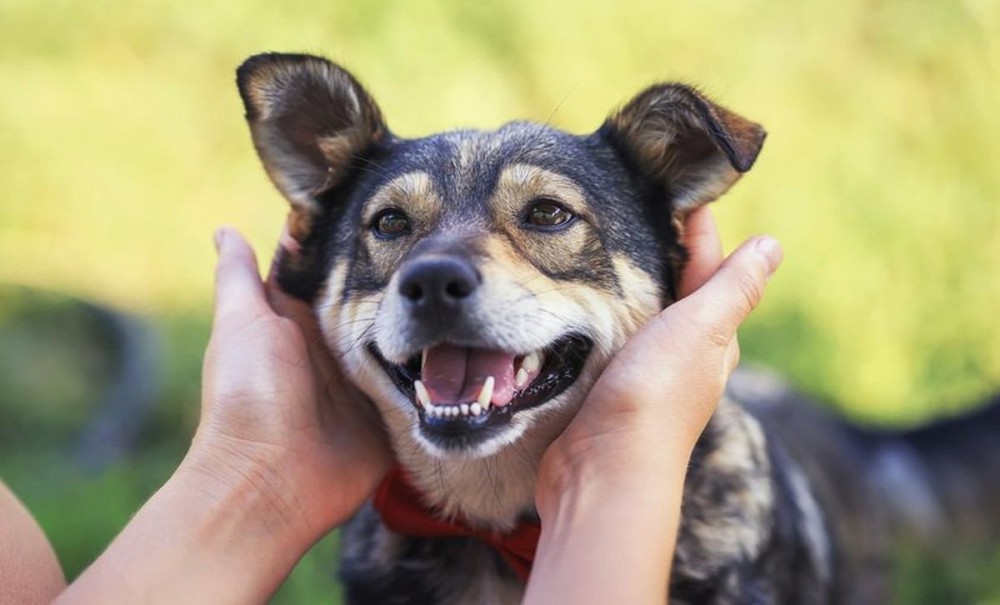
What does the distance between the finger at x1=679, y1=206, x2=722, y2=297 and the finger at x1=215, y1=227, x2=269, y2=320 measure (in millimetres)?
1157

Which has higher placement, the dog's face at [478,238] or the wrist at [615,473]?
the dog's face at [478,238]

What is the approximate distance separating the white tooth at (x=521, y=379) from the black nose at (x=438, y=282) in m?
0.28

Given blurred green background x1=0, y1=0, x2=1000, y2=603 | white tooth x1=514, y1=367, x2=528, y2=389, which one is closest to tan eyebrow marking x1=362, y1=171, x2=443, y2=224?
white tooth x1=514, y1=367, x2=528, y2=389

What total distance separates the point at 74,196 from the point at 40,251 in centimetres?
62

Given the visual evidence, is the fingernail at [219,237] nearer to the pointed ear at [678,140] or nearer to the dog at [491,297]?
the dog at [491,297]

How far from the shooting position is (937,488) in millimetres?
4254

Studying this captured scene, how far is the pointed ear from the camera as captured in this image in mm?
2771

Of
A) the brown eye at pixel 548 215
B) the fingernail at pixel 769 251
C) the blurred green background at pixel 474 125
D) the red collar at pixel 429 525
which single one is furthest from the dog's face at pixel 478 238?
the blurred green background at pixel 474 125

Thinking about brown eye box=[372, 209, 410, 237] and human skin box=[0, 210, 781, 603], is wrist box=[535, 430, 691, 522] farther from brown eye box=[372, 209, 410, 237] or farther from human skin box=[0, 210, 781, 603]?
brown eye box=[372, 209, 410, 237]

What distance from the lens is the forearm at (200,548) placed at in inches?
87.0

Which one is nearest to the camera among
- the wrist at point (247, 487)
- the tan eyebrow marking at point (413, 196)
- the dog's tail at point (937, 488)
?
the wrist at point (247, 487)

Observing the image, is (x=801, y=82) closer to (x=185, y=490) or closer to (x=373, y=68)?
(x=373, y=68)

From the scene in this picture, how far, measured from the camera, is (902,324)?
17.9ft

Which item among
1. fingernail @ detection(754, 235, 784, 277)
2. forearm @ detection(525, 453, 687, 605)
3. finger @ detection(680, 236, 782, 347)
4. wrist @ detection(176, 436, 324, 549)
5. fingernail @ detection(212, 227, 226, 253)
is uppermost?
fingernail @ detection(754, 235, 784, 277)
